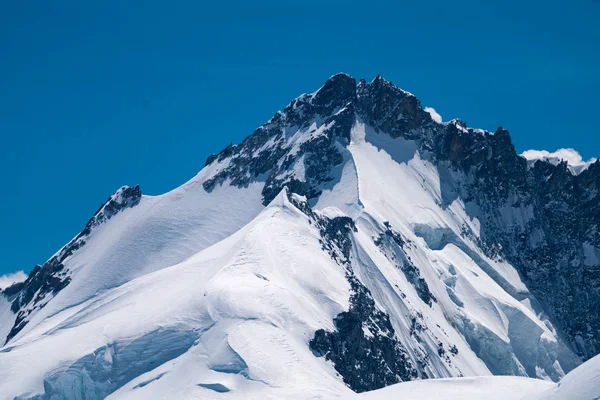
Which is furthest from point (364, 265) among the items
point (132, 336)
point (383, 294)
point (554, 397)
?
point (554, 397)

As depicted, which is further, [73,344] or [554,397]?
[73,344]

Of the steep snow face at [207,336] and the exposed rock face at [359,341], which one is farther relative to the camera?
the exposed rock face at [359,341]

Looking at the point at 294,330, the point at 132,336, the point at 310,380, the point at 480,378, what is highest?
the point at 132,336

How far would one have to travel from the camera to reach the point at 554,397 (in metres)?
116

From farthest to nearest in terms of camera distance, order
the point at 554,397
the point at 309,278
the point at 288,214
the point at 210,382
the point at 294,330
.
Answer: the point at 288,214
the point at 309,278
the point at 294,330
the point at 210,382
the point at 554,397

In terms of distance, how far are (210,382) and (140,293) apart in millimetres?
42200

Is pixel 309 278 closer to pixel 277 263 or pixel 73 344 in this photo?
pixel 277 263

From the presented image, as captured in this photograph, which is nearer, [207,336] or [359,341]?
[207,336]

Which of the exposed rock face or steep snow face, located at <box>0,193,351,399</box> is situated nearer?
steep snow face, located at <box>0,193,351,399</box>

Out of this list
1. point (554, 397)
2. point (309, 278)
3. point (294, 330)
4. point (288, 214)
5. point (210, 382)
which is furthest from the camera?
point (288, 214)

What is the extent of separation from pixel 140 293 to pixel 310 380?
46.7 meters

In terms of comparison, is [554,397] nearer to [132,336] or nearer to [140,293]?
[132,336]

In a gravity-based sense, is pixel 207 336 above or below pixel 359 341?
above

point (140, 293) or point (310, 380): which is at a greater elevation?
point (140, 293)
